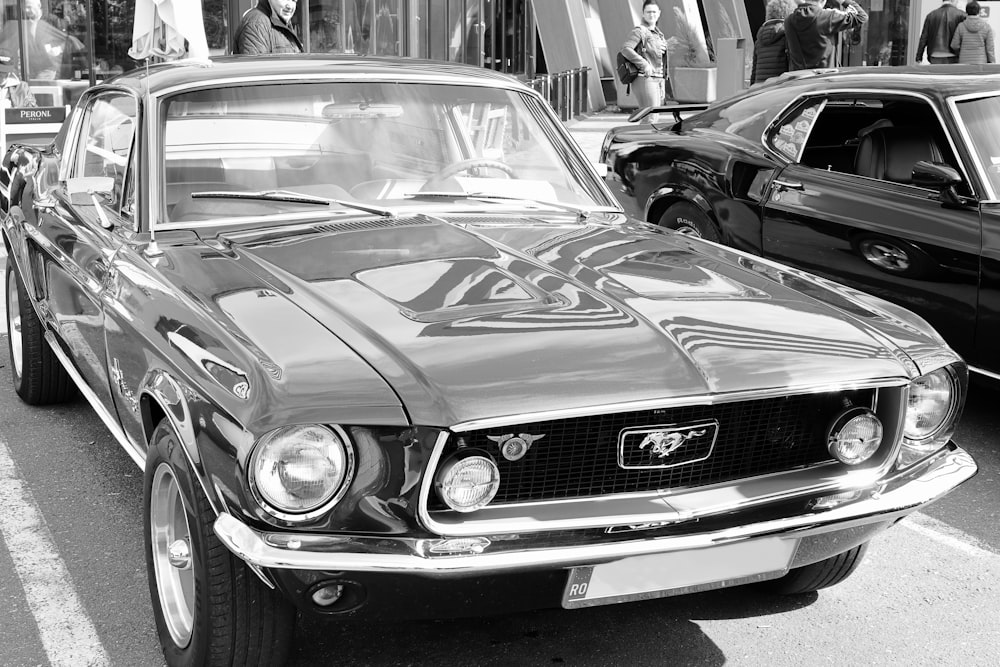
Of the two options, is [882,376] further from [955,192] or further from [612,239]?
[955,192]

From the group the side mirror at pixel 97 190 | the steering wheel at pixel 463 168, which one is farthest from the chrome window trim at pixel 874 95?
the side mirror at pixel 97 190

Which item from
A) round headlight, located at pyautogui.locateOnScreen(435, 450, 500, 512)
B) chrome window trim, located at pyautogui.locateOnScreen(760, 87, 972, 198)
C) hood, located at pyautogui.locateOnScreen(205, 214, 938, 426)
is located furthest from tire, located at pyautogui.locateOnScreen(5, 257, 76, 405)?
chrome window trim, located at pyautogui.locateOnScreen(760, 87, 972, 198)

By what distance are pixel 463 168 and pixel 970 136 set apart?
2540mm

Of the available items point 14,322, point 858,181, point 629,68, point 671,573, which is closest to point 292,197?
point 671,573

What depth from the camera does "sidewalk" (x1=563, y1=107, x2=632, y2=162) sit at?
15.7 meters

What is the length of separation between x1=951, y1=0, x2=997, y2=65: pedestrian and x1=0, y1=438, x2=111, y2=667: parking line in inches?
482

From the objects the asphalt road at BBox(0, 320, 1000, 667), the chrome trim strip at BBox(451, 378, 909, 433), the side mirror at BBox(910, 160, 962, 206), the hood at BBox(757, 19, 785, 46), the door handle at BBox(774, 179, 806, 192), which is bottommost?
the asphalt road at BBox(0, 320, 1000, 667)

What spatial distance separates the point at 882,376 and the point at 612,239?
118 cm

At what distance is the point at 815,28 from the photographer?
10.8m

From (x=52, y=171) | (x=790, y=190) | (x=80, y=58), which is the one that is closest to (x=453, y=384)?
(x=52, y=171)

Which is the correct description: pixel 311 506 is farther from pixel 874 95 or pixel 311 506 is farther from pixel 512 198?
pixel 874 95

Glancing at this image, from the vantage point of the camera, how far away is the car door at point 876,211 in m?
5.09

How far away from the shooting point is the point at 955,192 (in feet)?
17.0

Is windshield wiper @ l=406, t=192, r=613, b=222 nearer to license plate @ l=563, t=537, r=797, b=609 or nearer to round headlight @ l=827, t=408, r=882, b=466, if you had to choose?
round headlight @ l=827, t=408, r=882, b=466
